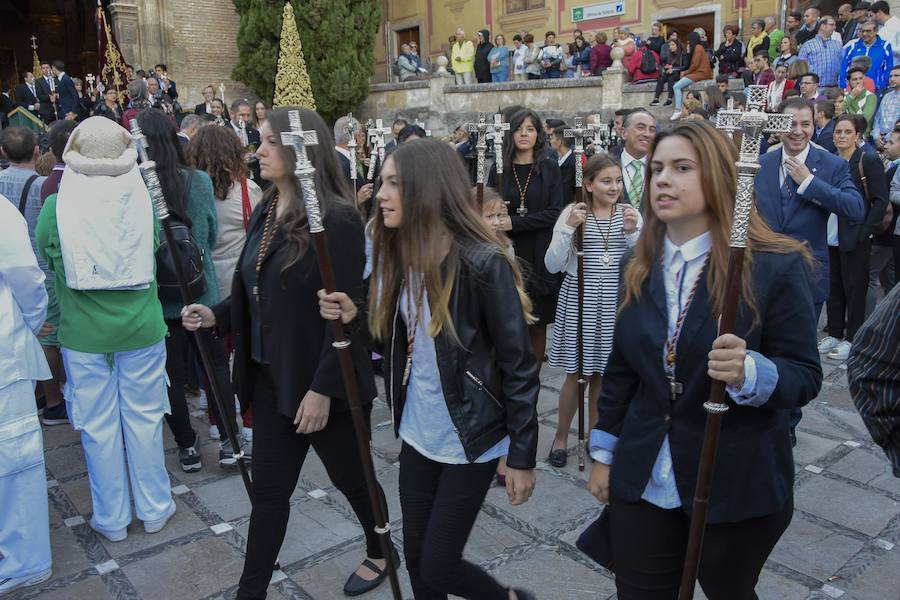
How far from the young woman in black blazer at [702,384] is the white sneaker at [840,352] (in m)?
5.15

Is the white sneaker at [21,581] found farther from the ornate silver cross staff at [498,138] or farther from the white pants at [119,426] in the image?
the ornate silver cross staff at [498,138]

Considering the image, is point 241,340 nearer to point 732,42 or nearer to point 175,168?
point 175,168

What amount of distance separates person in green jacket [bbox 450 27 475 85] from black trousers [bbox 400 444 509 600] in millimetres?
22390

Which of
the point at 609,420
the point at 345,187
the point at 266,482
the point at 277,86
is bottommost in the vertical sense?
the point at 266,482

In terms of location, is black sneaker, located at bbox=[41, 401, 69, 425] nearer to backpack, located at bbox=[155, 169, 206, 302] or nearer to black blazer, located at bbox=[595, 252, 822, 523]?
backpack, located at bbox=[155, 169, 206, 302]

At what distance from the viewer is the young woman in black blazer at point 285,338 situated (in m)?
2.97

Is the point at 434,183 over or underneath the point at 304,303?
over

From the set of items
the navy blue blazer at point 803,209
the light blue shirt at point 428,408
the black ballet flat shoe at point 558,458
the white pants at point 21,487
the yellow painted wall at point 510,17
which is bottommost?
the black ballet flat shoe at point 558,458

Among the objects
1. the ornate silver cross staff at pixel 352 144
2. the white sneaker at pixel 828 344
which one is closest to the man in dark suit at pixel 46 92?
the ornate silver cross staff at pixel 352 144

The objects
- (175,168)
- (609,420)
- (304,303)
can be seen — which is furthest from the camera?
(175,168)

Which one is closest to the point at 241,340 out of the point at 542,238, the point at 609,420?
the point at 609,420

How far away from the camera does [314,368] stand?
10.0 ft

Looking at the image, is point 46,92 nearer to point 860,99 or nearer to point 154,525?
point 860,99

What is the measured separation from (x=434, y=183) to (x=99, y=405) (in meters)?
2.40
